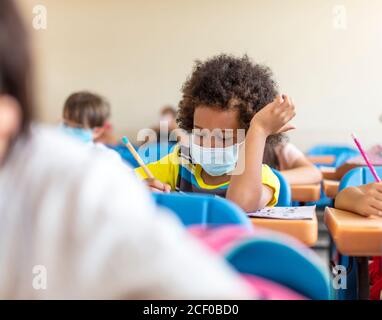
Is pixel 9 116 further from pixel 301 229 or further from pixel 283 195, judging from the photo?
pixel 283 195

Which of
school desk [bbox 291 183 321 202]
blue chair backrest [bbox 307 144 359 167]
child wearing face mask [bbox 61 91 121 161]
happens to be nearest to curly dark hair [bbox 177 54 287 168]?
school desk [bbox 291 183 321 202]

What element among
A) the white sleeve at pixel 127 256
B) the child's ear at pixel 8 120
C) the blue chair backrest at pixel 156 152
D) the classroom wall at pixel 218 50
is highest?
the classroom wall at pixel 218 50

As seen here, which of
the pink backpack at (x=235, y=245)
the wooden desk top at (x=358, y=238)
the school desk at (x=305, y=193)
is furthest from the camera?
the school desk at (x=305, y=193)

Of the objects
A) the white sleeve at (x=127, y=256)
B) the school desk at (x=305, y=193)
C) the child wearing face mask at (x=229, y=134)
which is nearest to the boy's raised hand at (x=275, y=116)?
the child wearing face mask at (x=229, y=134)

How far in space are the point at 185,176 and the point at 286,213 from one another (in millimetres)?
428

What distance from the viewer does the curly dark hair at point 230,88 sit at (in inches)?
69.2

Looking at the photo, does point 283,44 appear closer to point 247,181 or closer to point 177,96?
point 177,96

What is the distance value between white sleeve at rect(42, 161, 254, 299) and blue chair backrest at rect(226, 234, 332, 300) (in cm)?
17

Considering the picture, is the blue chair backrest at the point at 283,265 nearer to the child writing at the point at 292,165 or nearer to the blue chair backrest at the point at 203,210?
the blue chair backrest at the point at 203,210

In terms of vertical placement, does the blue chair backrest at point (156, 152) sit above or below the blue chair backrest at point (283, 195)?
above

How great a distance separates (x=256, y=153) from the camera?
157cm

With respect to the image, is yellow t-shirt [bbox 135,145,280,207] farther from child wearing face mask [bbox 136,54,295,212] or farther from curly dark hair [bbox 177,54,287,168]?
curly dark hair [bbox 177,54,287,168]

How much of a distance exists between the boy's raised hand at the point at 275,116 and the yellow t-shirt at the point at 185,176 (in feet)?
0.57

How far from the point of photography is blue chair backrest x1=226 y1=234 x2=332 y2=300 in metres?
0.62
